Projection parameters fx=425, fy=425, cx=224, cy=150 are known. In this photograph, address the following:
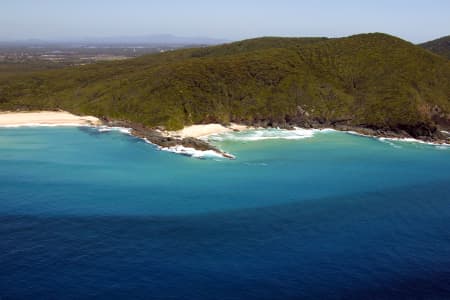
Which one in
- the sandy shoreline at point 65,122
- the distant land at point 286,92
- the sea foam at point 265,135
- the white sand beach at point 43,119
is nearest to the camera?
the sea foam at point 265,135

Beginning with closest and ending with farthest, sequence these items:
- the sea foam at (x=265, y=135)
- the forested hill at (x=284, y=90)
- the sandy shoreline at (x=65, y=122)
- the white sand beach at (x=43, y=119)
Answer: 1. the sea foam at (x=265, y=135)
2. the sandy shoreline at (x=65, y=122)
3. the forested hill at (x=284, y=90)
4. the white sand beach at (x=43, y=119)

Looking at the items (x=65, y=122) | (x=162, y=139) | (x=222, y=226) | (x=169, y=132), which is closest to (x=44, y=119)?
(x=65, y=122)

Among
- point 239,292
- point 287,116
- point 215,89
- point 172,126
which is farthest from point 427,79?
point 239,292

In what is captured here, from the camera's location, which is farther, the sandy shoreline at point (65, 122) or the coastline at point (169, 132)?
the sandy shoreline at point (65, 122)

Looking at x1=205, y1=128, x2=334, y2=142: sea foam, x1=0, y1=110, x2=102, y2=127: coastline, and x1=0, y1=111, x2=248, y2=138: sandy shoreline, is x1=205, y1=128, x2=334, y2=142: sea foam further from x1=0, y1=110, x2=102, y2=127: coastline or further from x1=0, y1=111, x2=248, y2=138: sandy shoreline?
x1=0, y1=110, x2=102, y2=127: coastline

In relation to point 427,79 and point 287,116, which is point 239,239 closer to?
point 287,116

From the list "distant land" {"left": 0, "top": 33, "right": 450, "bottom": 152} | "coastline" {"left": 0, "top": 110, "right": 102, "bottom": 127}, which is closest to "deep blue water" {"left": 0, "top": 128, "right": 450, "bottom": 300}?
"distant land" {"left": 0, "top": 33, "right": 450, "bottom": 152}

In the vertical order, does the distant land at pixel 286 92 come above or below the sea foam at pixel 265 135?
above

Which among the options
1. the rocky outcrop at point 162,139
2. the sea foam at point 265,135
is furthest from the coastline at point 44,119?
the sea foam at point 265,135

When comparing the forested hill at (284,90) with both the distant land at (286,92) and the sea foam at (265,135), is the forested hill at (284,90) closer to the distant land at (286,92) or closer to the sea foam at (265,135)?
the distant land at (286,92)

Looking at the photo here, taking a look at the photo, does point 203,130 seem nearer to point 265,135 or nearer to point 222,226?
point 265,135
